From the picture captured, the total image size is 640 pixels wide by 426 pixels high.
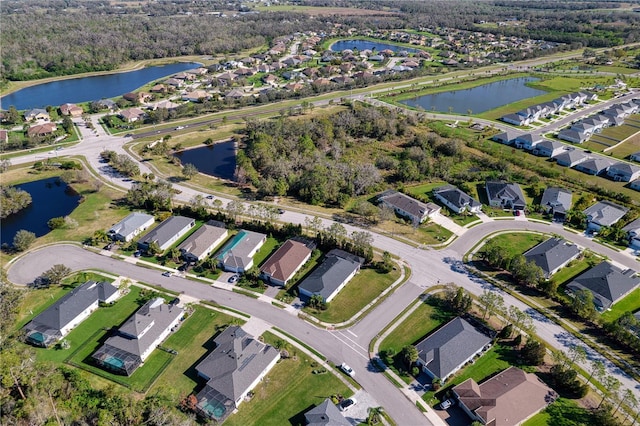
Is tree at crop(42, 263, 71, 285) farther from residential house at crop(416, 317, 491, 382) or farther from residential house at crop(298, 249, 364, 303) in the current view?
residential house at crop(416, 317, 491, 382)

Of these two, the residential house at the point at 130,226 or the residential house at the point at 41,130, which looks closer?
the residential house at the point at 130,226

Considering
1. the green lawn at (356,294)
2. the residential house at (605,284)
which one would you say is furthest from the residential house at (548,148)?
the green lawn at (356,294)

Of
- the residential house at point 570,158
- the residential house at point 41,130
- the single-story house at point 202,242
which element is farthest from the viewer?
the residential house at point 41,130

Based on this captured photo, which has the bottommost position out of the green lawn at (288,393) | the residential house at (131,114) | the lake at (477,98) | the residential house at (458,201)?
the green lawn at (288,393)

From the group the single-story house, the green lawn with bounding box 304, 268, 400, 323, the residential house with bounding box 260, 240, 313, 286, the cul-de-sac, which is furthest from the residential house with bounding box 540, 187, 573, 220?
the single-story house

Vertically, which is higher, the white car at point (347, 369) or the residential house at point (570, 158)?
the residential house at point (570, 158)

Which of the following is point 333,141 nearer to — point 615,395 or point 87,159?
point 87,159

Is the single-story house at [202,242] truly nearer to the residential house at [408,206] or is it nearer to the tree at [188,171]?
the tree at [188,171]
